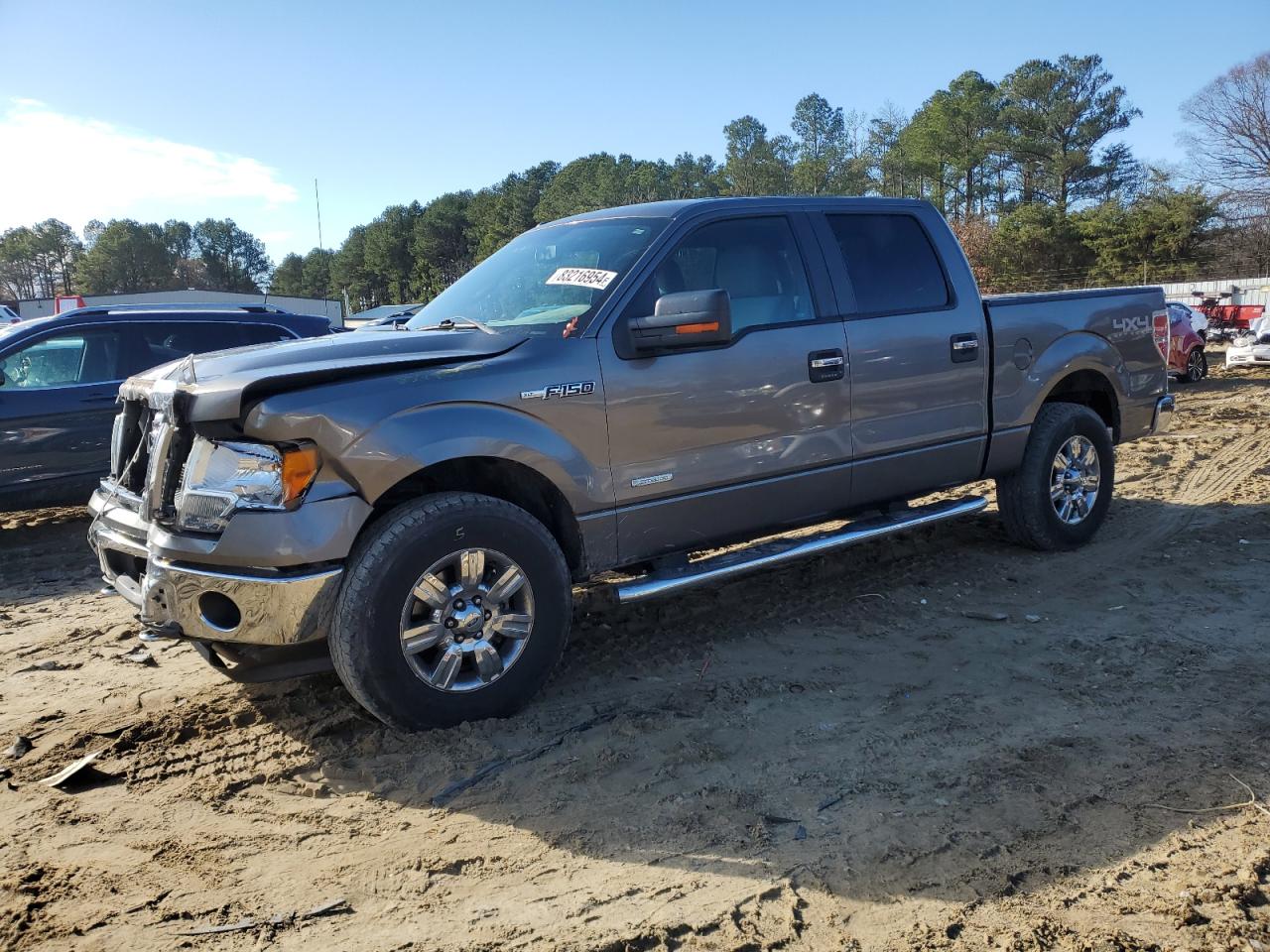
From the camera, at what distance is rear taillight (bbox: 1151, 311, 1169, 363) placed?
646 cm

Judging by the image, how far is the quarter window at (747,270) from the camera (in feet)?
14.9

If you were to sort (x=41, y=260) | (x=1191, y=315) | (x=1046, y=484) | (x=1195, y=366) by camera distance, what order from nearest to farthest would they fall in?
(x=1046, y=484) < (x=1195, y=366) < (x=1191, y=315) < (x=41, y=260)

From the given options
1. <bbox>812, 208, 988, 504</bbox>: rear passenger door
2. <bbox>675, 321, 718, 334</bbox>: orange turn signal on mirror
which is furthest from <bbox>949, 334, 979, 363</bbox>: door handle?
<bbox>675, 321, 718, 334</bbox>: orange turn signal on mirror

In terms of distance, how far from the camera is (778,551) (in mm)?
4711

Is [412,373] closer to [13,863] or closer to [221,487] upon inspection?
[221,487]

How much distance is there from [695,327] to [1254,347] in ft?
60.5

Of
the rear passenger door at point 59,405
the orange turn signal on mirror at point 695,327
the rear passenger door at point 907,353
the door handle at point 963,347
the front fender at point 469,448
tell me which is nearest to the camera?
the front fender at point 469,448

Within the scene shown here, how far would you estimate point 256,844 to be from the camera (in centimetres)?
308

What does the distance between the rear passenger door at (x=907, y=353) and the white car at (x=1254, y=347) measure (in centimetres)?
1593

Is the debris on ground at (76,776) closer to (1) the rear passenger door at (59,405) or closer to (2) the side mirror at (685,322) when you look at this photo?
(2) the side mirror at (685,322)

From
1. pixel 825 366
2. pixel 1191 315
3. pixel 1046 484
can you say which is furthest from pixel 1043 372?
pixel 1191 315

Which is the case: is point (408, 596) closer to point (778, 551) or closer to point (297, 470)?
point (297, 470)

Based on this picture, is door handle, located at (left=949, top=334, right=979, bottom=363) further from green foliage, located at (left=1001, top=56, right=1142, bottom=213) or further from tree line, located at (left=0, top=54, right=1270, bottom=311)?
green foliage, located at (left=1001, top=56, right=1142, bottom=213)

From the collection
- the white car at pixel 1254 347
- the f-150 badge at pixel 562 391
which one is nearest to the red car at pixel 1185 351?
the white car at pixel 1254 347
